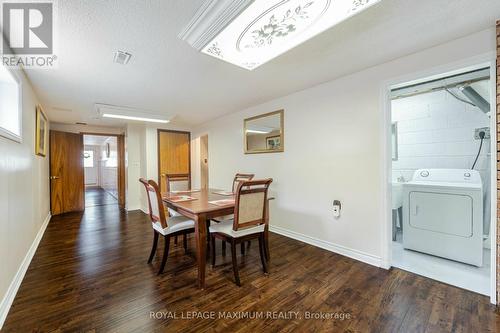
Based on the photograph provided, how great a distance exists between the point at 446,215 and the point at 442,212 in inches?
1.8

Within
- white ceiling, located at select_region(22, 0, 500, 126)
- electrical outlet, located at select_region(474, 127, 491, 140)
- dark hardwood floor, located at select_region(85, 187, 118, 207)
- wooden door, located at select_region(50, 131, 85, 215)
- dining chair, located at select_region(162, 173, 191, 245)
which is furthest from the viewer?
dark hardwood floor, located at select_region(85, 187, 118, 207)

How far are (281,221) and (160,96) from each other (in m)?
2.77

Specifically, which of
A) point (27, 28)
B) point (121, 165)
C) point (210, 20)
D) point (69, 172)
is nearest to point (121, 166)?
point (121, 165)

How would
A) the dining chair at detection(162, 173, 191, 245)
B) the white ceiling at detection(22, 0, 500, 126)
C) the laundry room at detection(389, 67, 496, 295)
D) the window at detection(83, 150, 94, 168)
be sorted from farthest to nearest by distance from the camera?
the window at detection(83, 150, 94, 168)
the dining chair at detection(162, 173, 191, 245)
the laundry room at detection(389, 67, 496, 295)
the white ceiling at detection(22, 0, 500, 126)

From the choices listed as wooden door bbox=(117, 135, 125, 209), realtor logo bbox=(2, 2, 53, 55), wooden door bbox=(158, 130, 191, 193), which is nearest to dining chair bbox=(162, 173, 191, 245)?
wooden door bbox=(158, 130, 191, 193)

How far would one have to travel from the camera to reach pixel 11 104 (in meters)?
2.01

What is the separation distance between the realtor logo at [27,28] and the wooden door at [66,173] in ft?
12.2

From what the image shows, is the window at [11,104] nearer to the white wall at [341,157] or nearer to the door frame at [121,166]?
the white wall at [341,157]

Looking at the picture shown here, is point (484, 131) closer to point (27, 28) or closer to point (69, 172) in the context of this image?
point (27, 28)

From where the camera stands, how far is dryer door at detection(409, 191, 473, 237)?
2.31m

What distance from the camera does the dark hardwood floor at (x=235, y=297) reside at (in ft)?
4.86

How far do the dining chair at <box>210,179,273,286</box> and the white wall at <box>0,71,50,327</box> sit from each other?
1646 millimetres

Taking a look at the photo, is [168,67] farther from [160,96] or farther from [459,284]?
[459,284]

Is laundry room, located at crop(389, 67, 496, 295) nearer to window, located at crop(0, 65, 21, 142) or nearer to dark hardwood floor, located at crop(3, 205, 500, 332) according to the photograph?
dark hardwood floor, located at crop(3, 205, 500, 332)
